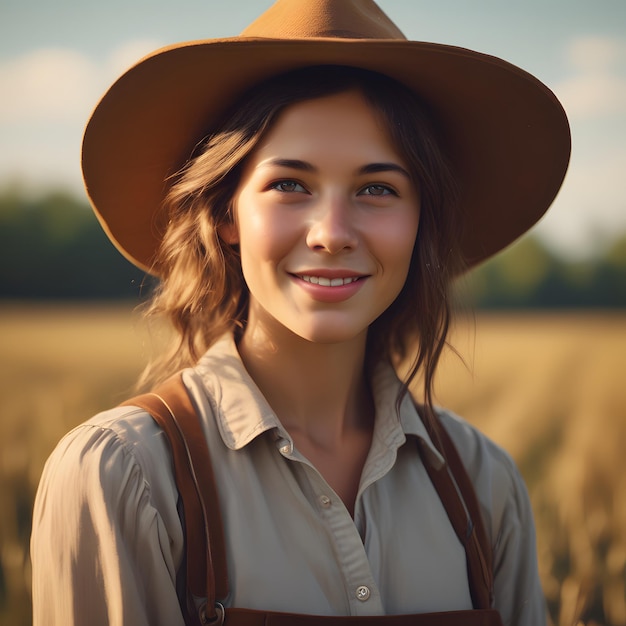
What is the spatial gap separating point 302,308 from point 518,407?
3.59 meters

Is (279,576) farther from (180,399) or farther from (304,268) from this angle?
(304,268)

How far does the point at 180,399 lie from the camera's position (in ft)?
6.08

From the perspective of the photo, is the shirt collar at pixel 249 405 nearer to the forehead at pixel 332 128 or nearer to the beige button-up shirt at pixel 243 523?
the beige button-up shirt at pixel 243 523

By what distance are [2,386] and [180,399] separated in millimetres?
2434

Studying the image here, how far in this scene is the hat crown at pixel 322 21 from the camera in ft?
5.98

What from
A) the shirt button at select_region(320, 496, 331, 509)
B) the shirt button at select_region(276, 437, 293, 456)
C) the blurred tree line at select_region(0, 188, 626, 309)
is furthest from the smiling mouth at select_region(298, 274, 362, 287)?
the blurred tree line at select_region(0, 188, 626, 309)

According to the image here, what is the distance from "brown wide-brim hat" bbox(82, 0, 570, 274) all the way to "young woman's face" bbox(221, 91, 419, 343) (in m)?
0.15

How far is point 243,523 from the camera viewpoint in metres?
1.71

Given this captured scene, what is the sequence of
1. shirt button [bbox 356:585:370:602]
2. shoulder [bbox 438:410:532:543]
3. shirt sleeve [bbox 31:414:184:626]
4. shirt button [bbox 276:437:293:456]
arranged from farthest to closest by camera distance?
shoulder [bbox 438:410:532:543]
shirt button [bbox 276:437:293:456]
shirt button [bbox 356:585:370:602]
shirt sleeve [bbox 31:414:184:626]

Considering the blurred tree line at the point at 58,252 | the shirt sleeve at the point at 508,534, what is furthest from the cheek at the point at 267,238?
the blurred tree line at the point at 58,252

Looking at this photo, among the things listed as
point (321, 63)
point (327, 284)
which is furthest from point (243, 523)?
point (321, 63)

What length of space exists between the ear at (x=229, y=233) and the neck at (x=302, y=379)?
0.23m

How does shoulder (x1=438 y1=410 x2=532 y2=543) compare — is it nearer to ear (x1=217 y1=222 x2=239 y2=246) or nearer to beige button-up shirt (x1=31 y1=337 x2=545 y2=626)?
beige button-up shirt (x1=31 y1=337 x2=545 y2=626)

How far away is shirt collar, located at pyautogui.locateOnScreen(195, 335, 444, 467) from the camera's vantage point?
6.00ft
